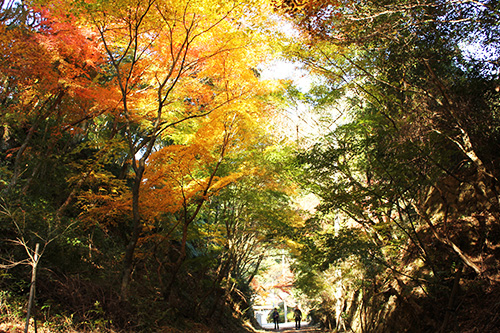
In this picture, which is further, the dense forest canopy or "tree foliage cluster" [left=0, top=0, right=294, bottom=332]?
"tree foliage cluster" [left=0, top=0, right=294, bottom=332]

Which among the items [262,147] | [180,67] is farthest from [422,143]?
[262,147]

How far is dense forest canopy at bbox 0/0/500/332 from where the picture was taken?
20.4ft

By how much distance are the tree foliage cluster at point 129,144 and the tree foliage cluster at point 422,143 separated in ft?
5.91

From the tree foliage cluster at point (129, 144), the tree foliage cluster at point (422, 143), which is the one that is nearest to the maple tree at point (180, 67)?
the tree foliage cluster at point (129, 144)

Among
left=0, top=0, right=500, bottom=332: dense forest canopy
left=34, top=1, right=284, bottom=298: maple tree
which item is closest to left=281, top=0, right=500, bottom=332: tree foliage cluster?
left=0, top=0, right=500, bottom=332: dense forest canopy

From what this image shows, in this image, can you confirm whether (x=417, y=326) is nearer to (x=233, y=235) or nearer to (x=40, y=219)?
(x=233, y=235)

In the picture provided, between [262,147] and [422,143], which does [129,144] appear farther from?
[422,143]

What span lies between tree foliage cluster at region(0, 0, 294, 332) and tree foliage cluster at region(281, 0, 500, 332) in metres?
1.80

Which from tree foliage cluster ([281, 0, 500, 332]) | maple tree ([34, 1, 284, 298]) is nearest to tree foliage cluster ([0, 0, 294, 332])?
maple tree ([34, 1, 284, 298])

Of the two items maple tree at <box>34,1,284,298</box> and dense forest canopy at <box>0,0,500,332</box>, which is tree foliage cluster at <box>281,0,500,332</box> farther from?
maple tree at <box>34,1,284,298</box>

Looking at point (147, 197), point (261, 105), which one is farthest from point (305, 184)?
point (147, 197)

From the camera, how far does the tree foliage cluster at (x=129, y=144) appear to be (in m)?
6.61

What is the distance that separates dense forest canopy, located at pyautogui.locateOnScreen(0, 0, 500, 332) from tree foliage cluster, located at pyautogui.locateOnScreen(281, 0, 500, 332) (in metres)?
0.05

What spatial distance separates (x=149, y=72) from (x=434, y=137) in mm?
7374
